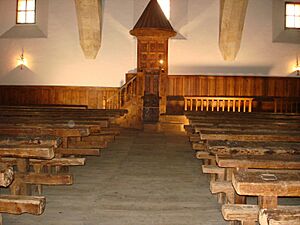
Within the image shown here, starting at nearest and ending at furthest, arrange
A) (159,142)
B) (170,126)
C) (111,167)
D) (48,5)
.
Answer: (111,167) → (159,142) → (170,126) → (48,5)

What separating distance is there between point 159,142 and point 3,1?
28.5 feet

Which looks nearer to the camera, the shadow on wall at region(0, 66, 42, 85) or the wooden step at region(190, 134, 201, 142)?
the wooden step at region(190, 134, 201, 142)

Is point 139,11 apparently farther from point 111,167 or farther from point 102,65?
point 111,167

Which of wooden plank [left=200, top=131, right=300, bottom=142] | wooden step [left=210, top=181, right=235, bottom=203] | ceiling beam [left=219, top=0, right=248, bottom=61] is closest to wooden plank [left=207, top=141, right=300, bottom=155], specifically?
wooden step [left=210, top=181, right=235, bottom=203]

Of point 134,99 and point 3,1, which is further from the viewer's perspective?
point 3,1

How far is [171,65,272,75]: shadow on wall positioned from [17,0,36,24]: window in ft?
17.4

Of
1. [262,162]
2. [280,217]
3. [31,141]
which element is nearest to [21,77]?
[31,141]

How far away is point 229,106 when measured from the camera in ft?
41.0

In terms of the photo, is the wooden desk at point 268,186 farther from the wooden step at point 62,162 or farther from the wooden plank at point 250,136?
the wooden step at point 62,162

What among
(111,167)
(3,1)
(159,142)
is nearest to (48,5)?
(3,1)

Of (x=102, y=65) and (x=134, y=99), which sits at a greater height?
(x=102, y=65)

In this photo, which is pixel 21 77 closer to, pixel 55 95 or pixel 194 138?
pixel 55 95

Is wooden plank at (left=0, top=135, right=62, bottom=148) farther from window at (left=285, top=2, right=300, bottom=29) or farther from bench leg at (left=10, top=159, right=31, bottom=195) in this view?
window at (left=285, top=2, right=300, bottom=29)

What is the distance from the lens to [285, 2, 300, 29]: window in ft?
42.8
